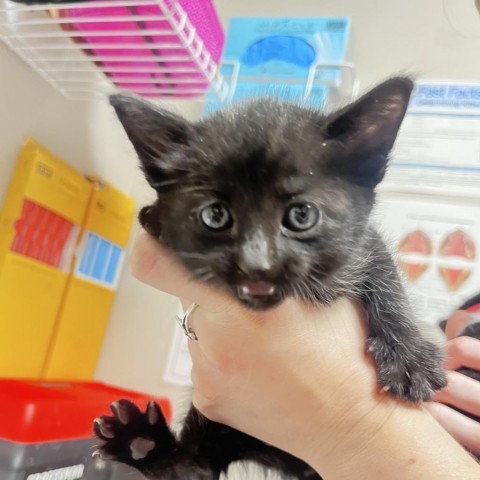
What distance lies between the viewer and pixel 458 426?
1.17 m

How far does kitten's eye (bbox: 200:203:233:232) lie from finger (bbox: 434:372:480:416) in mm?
585

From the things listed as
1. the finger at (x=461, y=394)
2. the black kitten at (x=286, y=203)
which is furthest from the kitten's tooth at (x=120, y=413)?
the finger at (x=461, y=394)

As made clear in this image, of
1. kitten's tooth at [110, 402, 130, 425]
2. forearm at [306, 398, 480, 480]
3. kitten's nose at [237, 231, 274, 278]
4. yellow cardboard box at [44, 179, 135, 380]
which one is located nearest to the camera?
kitten's nose at [237, 231, 274, 278]

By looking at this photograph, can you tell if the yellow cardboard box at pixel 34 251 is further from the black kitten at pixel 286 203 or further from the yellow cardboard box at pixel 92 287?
the black kitten at pixel 286 203

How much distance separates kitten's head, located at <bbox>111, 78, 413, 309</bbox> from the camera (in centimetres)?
89

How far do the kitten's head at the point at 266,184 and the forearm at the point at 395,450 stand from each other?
0.82 ft

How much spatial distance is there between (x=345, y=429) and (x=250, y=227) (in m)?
0.40

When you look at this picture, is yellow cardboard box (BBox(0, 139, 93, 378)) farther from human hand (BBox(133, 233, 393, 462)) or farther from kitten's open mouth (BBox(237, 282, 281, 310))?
kitten's open mouth (BBox(237, 282, 281, 310))

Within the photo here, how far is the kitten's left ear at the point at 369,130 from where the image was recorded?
94cm

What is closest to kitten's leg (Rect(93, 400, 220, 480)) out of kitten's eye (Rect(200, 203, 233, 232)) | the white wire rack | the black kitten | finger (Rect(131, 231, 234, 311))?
finger (Rect(131, 231, 234, 311))

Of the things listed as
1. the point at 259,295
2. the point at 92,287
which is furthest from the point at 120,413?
the point at 92,287

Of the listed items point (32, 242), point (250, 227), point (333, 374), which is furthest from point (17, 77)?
point (333, 374)

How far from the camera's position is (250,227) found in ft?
2.89

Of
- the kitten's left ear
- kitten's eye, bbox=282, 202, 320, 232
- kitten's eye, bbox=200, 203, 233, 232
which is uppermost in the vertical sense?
the kitten's left ear
